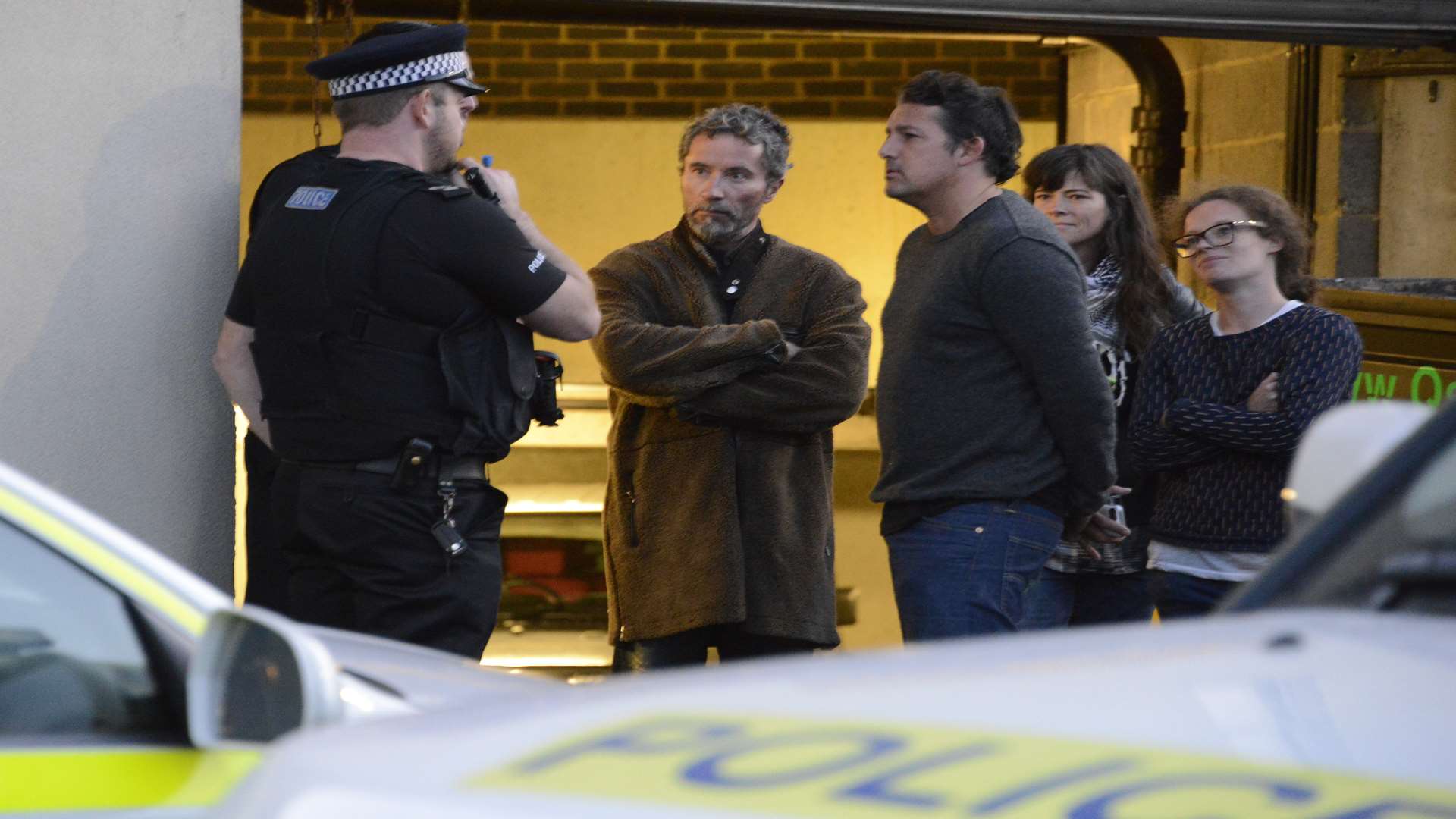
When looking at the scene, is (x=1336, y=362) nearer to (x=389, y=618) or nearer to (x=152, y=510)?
(x=389, y=618)

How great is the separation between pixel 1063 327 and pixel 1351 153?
327 centimetres

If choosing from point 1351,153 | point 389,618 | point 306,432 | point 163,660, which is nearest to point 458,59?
point 306,432

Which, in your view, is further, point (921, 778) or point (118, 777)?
point (118, 777)

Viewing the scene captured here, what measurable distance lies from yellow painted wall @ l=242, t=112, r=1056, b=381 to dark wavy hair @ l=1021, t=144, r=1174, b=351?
4006 mm

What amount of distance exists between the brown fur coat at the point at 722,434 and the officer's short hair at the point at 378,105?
855mm

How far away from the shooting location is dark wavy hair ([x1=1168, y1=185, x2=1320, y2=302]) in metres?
4.05

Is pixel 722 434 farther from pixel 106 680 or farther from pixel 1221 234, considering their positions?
pixel 106 680

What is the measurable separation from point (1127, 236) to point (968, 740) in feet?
11.1

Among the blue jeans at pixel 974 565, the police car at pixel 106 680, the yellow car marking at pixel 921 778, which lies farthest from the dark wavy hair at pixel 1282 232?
the yellow car marking at pixel 921 778

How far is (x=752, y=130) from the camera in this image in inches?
171

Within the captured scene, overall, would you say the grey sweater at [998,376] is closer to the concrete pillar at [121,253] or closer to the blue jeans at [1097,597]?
the blue jeans at [1097,597]

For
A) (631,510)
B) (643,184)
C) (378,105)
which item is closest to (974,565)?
(631,510)

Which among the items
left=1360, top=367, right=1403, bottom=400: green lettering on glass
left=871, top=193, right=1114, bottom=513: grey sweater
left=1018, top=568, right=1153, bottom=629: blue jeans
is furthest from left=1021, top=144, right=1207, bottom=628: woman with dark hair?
left=1360, top=367, right=1403, bottom=400: green lettering on glass

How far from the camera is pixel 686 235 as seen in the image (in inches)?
171
